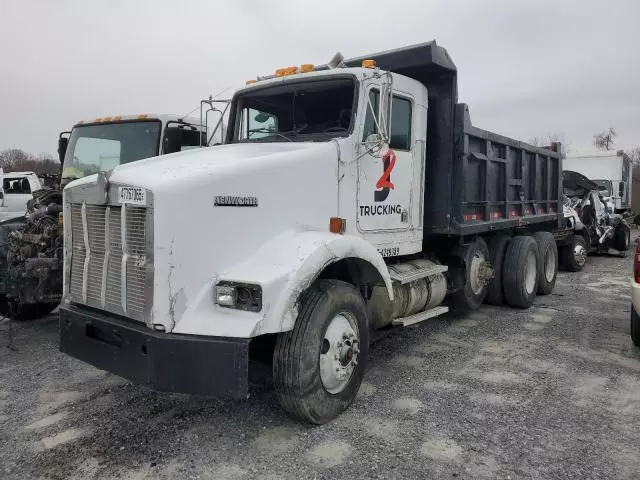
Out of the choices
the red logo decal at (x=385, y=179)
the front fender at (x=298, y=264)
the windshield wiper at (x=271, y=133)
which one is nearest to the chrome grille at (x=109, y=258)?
the front fender at (x=298, y=264)

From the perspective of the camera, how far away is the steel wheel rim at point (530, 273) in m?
7.87

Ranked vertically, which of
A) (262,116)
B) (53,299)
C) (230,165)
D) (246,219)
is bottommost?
(53,299)

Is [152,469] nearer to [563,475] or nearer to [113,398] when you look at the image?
[113,398]

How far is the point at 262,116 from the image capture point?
5.23 metres

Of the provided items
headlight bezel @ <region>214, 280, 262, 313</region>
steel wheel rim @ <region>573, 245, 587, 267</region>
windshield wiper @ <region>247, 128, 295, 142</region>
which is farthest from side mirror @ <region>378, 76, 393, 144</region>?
steel wheel rim @ <region>573, 245, 587, 267</region>

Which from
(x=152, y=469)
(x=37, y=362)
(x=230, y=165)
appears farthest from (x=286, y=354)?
(x=37, y=362)

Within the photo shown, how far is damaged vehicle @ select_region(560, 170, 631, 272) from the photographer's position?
39.4 feet

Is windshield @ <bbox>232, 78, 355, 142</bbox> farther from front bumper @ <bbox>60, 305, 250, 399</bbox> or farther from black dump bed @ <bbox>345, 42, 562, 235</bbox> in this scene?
front bumper @ <bbox>60, 305, 250, 399</bbox>

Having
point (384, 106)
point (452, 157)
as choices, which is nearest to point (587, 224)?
point (452, 157)

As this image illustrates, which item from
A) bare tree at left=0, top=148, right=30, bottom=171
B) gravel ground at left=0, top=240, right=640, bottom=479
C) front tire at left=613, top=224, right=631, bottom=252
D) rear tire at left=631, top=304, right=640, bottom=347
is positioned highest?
bare tree at left=0, top=148, right=30, bottom=171

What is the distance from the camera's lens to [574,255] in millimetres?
11898

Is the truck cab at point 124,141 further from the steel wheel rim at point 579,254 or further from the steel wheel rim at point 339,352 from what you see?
the steel wheel rim at point 579,254

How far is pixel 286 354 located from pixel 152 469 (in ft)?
3.56

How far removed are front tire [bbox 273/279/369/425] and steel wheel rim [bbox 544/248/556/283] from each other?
575 cm
